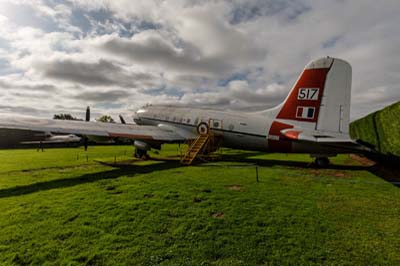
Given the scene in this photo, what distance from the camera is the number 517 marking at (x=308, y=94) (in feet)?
49.4

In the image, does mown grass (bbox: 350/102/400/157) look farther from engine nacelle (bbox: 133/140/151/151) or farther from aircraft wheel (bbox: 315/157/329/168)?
engine nacelle (bbox: 133/140/151/151)

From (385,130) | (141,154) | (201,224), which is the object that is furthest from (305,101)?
(141,154)

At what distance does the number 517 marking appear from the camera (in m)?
15.0

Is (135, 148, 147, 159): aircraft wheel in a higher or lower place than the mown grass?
lower

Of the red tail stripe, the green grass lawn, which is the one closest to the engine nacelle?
the green grass lawn

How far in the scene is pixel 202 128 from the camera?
2114 centimetres

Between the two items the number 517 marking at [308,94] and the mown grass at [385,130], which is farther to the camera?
the number 517 marking at [308,94]

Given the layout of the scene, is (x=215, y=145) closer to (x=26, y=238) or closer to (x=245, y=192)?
(x=245, y=192)

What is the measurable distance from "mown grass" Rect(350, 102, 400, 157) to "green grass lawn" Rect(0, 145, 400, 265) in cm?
521

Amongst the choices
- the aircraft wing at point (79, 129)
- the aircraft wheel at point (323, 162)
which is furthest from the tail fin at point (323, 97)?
the aircraft wing at point (79, 129)

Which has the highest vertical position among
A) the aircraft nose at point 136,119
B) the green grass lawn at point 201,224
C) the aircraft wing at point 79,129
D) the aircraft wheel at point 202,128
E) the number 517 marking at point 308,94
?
the number 517 marking at point 308,94

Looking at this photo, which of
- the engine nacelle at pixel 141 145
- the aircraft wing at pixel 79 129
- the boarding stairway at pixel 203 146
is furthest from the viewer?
the engine nacelle at pixel 141 145

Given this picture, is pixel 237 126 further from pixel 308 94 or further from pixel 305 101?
pixel 308 94

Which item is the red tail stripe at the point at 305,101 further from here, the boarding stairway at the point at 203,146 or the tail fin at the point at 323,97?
the boarding stairway at the point at 203,146
